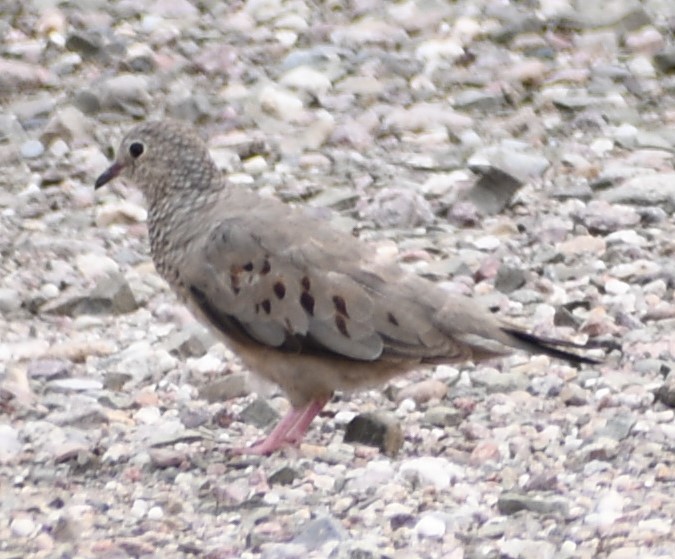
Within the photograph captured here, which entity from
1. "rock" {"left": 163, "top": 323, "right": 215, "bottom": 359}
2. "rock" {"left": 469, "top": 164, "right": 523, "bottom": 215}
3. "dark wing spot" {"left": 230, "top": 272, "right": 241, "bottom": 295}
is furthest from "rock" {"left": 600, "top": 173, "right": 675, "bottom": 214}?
"dark wing spot" {"left": 230, "top": 272, "right": 241, "bottom": 295}

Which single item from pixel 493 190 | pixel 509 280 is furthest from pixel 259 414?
pixel 493 190

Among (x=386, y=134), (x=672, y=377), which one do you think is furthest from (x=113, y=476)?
(x=386, y=134)

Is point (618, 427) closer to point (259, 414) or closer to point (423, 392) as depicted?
point (423, 392)

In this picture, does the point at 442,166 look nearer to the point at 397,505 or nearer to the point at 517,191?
the point at 517,191

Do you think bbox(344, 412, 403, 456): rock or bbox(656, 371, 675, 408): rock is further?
bbox(656, 371, 675, 408): rock

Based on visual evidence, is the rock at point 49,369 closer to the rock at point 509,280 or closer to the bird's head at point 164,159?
the bird's head at point 164,159

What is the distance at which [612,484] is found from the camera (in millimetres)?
5031

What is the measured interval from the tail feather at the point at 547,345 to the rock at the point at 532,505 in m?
0.46

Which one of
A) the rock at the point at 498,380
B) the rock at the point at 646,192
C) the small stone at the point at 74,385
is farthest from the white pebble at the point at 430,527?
the rock at the point at 646,192

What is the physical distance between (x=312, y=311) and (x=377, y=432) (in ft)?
1.54

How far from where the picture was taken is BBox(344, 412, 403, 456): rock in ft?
17.5

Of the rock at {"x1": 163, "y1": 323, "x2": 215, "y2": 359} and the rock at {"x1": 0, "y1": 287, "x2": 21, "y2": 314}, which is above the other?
the rock at {"x1": 163, "y1": 323, "x2": 215, "y2": 359}

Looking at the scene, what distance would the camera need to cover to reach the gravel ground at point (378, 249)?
16.0ft

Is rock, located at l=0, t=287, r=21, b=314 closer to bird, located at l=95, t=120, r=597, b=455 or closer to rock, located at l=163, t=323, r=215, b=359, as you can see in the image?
rock, located at l=163, t=323, r=215, b=359
